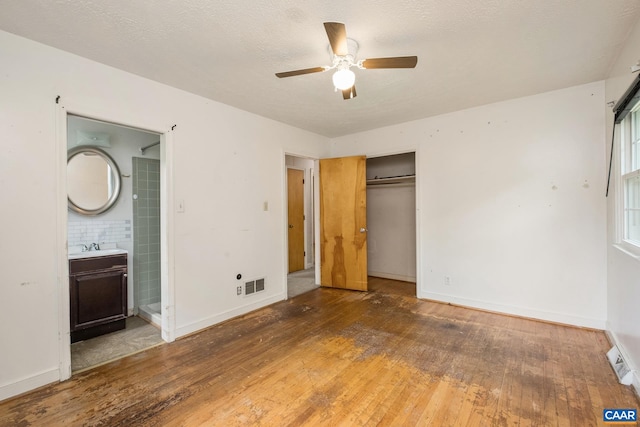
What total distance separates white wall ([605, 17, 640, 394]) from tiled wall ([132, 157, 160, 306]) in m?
4.72

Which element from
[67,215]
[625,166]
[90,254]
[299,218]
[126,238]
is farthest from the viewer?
[299,218]

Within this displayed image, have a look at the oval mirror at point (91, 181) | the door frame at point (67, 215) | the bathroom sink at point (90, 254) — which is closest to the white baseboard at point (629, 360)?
the door frame at point (67, 215)

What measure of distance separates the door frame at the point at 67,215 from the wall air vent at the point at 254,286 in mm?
895

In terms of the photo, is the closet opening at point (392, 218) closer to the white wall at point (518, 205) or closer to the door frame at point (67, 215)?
the white wall at point (518, 205)

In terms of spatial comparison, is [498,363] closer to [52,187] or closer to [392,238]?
[392,238]

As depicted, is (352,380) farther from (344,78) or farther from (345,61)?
(345,61)

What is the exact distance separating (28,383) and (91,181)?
2.08 metres

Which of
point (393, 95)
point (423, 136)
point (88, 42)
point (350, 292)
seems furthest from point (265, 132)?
point (350, 292)

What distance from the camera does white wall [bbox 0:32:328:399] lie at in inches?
76.2

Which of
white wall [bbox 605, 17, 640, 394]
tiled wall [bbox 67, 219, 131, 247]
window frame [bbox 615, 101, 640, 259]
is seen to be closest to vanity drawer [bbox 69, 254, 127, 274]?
tiled wall [bbox 67, 219, 131, 247]

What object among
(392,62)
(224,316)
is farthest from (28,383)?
(392,62)

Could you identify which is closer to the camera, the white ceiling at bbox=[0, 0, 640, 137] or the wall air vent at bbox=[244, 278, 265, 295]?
the white ceiling at bbox=[0, 0, 640, 137]

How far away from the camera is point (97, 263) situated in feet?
9.40

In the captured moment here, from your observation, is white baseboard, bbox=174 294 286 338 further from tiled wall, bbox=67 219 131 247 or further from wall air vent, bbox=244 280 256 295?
tiled wall, bbox=67 219 131 247
